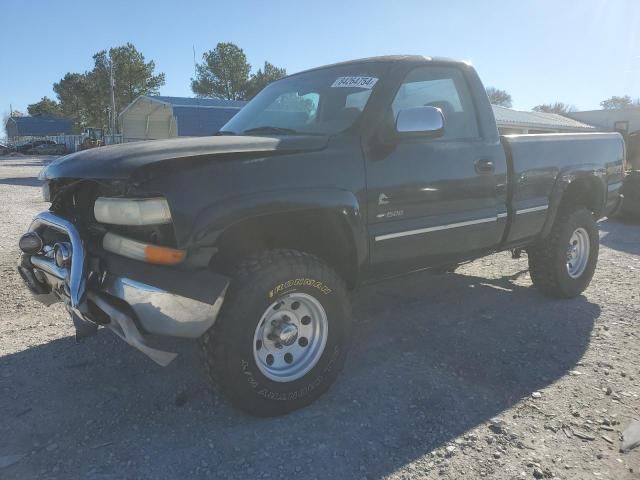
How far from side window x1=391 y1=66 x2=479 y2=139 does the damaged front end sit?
1957mm

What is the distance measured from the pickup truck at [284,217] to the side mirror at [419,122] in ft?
0.03

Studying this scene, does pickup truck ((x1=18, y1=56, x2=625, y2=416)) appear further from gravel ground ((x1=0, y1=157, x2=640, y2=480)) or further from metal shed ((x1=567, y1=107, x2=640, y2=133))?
metal shed ((x1=567, y1=107, x2=640, y2=133))

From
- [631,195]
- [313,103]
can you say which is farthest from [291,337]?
[631,195]

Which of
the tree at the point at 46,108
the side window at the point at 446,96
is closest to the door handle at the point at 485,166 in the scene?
the side window at the point at 446,96

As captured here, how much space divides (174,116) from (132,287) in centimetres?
2688

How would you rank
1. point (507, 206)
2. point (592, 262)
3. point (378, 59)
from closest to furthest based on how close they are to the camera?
point (378, 59)
point (507, 206)
point (592, 262)

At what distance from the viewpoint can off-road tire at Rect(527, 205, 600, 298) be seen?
183 inches

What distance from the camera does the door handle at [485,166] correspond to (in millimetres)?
3663

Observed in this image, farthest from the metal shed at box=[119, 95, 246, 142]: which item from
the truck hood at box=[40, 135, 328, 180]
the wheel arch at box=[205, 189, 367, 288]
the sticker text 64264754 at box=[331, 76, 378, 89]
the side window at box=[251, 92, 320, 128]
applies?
the wheel arch at box=[205, 189, 367, 288]

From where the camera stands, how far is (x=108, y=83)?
57156mm

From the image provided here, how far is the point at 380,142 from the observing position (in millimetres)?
3076

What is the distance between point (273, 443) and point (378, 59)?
2572mm

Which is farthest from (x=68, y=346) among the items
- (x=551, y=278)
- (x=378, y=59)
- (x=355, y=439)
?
(x=551, y=278)

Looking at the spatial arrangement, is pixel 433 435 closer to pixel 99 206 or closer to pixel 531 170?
pixel 99 206
